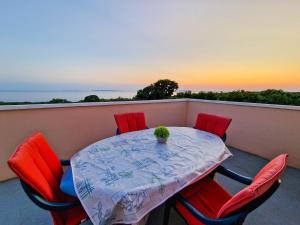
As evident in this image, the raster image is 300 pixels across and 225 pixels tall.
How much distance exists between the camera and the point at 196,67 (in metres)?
5.08

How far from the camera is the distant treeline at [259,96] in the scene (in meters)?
3.18

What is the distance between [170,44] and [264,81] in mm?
2719

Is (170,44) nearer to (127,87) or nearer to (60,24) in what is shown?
(127,87)

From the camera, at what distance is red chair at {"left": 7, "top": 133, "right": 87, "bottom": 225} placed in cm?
108

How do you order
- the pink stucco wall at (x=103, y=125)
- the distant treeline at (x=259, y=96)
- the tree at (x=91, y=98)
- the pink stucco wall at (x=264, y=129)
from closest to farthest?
the pink stucco wall at (x=103, y=125)
the pink stucco wall at (x=264, y=129)
the distant treeline at (x=259, y=96)
the tree at (x=91, y=98)

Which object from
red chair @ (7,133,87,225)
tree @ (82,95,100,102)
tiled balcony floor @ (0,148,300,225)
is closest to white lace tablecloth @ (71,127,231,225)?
red chair @ (7,133,87,225)

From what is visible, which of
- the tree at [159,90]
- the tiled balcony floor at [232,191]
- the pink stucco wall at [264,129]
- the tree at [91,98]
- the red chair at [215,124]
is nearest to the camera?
the tiled balcony floor at [232,191]

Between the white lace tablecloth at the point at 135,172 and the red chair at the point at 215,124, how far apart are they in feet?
1.26

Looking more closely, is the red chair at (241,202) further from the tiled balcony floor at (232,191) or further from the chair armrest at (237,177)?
the tiled balcony floor at (232,191)

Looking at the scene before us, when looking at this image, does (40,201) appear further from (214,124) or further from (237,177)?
(214,124)

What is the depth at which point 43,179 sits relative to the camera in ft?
4.02

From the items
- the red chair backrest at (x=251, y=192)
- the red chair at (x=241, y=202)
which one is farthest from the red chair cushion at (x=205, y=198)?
the red chair backrest at (x=251, y=192)

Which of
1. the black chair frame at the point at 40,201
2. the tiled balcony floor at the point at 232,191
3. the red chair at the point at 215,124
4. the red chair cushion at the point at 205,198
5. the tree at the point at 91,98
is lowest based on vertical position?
the tiled balcony floor at the point at 232,191

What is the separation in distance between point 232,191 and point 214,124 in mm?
941
